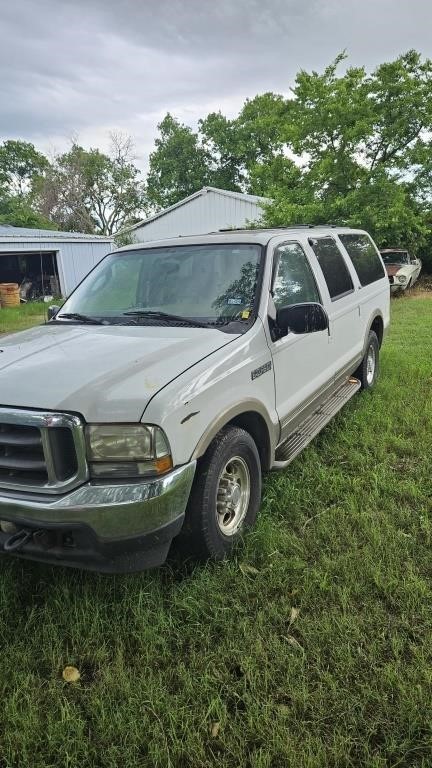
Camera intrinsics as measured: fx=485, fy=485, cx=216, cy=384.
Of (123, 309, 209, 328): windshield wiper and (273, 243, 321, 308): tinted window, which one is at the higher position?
(273, 243, 321, 308): tinted window

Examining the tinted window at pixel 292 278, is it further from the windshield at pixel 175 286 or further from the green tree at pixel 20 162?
the green tree at pixel 20 162

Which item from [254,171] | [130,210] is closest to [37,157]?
[130,210]

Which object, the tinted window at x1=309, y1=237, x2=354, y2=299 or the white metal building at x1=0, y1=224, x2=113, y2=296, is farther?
the white metal building at x1=0, y1=224, x2=113, y2=296

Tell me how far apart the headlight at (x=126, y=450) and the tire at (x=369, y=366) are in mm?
3765

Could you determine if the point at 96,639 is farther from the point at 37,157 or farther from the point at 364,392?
the point at 37,157

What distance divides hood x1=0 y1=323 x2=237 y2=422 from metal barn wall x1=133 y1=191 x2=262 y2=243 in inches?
807

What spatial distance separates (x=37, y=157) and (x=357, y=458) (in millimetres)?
62988

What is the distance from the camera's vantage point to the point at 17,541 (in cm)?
219

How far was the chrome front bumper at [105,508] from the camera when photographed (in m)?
2.10

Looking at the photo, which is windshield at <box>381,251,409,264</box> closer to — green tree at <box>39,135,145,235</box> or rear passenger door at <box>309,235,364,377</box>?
rear passenger door at <box>309,235,364,377</box>

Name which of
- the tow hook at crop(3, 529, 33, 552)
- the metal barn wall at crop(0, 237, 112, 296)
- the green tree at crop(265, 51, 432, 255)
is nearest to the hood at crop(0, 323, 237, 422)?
the tow hook at crop(3, 529, 33, 552)

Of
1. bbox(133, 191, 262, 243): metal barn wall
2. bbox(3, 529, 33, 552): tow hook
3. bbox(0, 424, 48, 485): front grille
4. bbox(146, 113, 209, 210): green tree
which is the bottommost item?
bbox(3, 529, 33, 552): tow hook

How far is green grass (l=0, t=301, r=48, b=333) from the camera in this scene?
13923mm

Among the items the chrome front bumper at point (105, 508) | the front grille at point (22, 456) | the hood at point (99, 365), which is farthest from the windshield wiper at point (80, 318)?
the chrome front bumper at point (105, 508)
